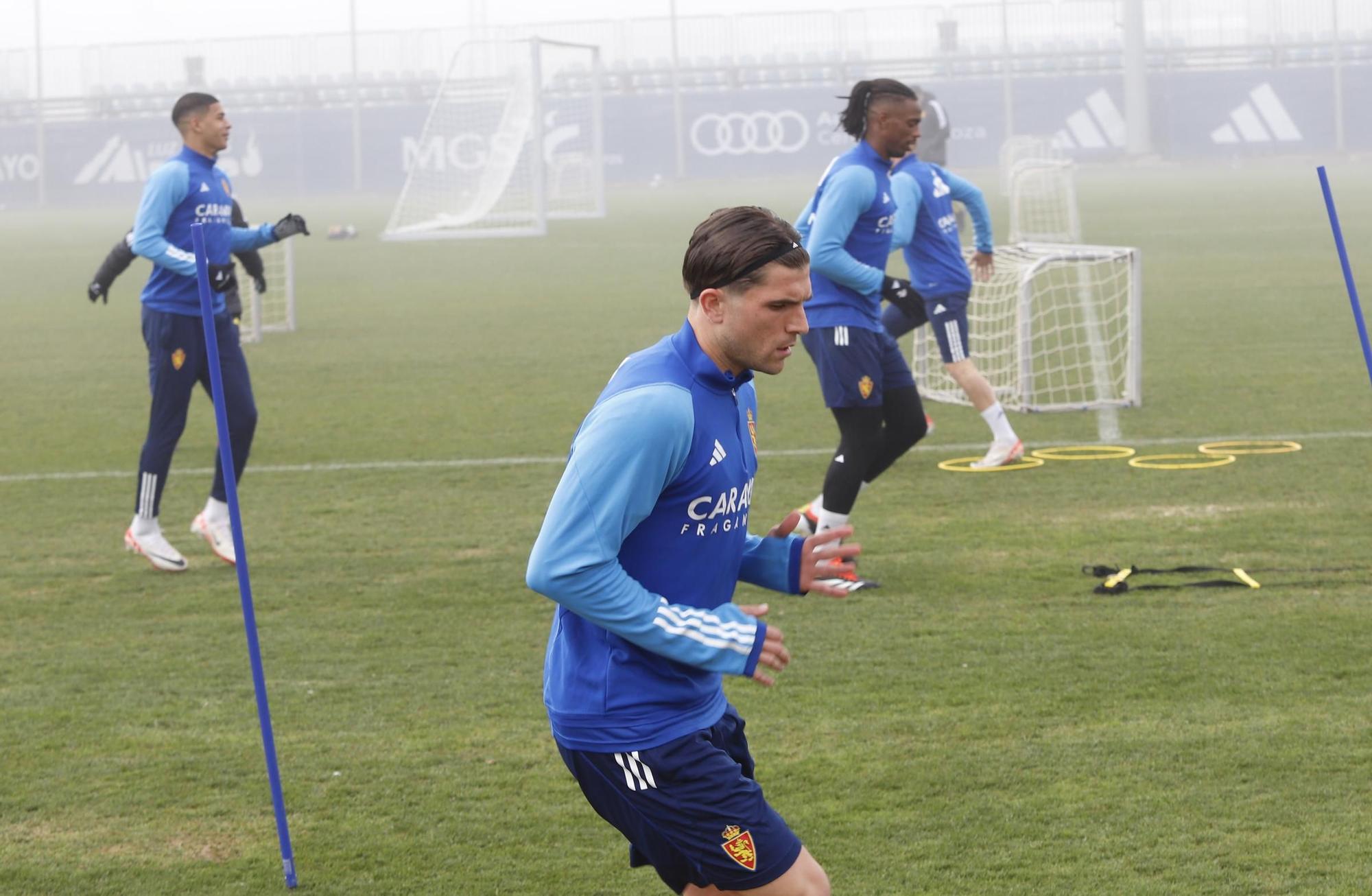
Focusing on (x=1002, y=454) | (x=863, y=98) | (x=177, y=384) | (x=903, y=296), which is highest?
(x=863, y=98)

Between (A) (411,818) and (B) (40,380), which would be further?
(B) (40,380)

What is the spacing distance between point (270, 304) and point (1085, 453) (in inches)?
497

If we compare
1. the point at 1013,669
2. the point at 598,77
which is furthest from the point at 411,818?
the point at 598,77

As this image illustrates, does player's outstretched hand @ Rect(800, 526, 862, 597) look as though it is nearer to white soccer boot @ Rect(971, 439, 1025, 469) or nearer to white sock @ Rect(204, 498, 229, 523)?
white sock @ Rect(204, 498, 229, 523)

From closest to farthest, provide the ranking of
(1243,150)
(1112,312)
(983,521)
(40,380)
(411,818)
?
(411,818), (983,521), (40,380), (1112,312), (1243,150)

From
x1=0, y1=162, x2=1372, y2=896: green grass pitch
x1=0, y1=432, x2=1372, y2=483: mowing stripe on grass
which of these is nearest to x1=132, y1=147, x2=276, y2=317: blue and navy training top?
x1=0, y1=162, x2=1372, y2=896: green grass pitch

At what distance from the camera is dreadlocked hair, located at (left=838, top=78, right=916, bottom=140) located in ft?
23.5

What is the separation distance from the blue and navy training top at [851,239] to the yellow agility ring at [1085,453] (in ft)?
9.74

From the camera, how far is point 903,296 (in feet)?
23.6

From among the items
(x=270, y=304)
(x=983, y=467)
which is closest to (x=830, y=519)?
(x=983, y=467)

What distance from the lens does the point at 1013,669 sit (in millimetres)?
6020

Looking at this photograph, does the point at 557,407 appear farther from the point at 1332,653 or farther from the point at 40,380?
the point at 1332,653

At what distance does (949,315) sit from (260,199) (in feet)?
184

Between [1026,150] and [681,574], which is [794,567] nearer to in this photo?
[681,574]
